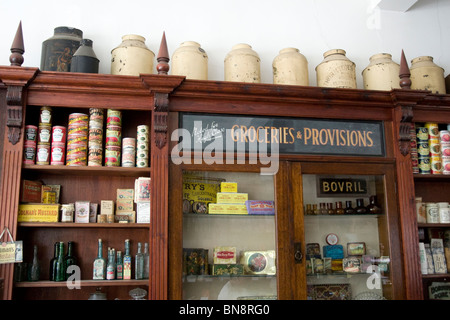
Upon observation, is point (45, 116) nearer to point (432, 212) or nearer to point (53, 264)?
point (53, 264)

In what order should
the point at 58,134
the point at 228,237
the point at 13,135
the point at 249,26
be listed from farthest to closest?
the point at 249,26 → the point at 228,237 → the point at 58,134 → the point at 13,135

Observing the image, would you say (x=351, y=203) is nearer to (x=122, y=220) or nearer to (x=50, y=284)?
(x=122, y=220)

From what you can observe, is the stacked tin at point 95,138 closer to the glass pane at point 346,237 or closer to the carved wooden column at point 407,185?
the glass pane at point 346,237

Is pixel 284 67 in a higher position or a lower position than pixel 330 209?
higher

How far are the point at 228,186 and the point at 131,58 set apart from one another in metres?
0.98

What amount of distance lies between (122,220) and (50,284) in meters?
0.52

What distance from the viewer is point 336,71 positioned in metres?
3.03

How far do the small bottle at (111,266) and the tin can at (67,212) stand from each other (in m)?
0.30

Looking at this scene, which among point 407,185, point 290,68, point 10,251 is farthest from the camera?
point 290,68

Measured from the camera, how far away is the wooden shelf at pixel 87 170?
257 cm

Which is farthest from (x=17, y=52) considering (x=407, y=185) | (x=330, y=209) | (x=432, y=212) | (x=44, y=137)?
(x=432, y=212)

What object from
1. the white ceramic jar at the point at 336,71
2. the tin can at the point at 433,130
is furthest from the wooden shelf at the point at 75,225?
the tin can at the point at 433,130

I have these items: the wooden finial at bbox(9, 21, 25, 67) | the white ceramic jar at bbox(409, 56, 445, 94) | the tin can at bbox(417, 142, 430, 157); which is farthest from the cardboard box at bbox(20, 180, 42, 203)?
the white ceramic jar at bbox(409, 56, 445, 94)

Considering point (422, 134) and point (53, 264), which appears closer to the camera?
point (53, 264)
